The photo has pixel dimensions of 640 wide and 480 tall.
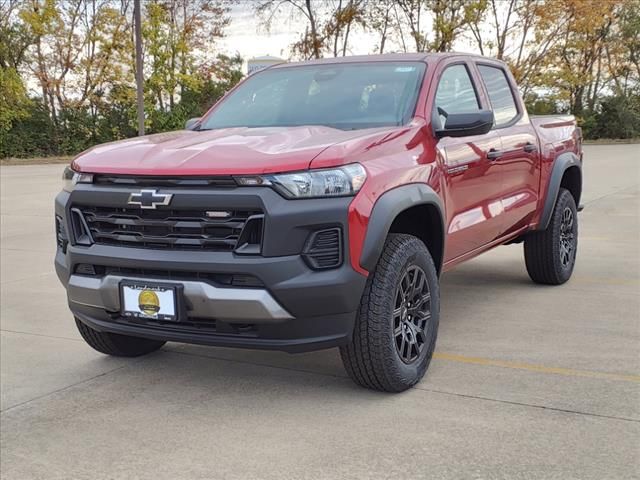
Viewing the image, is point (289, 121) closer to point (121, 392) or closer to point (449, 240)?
point (449, 240)

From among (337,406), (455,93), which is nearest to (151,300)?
(337,406)

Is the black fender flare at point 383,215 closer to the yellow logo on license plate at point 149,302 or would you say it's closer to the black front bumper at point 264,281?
the black front bumper at point 264,281

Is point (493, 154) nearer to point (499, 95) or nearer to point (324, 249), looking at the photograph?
point (499, 95)

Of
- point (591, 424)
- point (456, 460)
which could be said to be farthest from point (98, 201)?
point (591, 424)

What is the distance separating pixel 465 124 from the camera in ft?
13.2

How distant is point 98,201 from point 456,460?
6.60 feet

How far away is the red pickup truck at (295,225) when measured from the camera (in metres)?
3.24

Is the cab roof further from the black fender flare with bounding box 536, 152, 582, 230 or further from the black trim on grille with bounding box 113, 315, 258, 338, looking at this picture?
the black trim on grille with bounding box 113, 315, 258, 338

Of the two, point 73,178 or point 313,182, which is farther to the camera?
point 73,178

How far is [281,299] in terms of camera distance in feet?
10.6

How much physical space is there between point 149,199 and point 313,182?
2.48 ft

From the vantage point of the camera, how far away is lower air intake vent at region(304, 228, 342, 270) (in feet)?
10.6

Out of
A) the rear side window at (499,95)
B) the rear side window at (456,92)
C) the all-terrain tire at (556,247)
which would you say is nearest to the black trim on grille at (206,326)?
the rear side window at (456,92)

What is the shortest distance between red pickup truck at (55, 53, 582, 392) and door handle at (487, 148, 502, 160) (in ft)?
0.56
